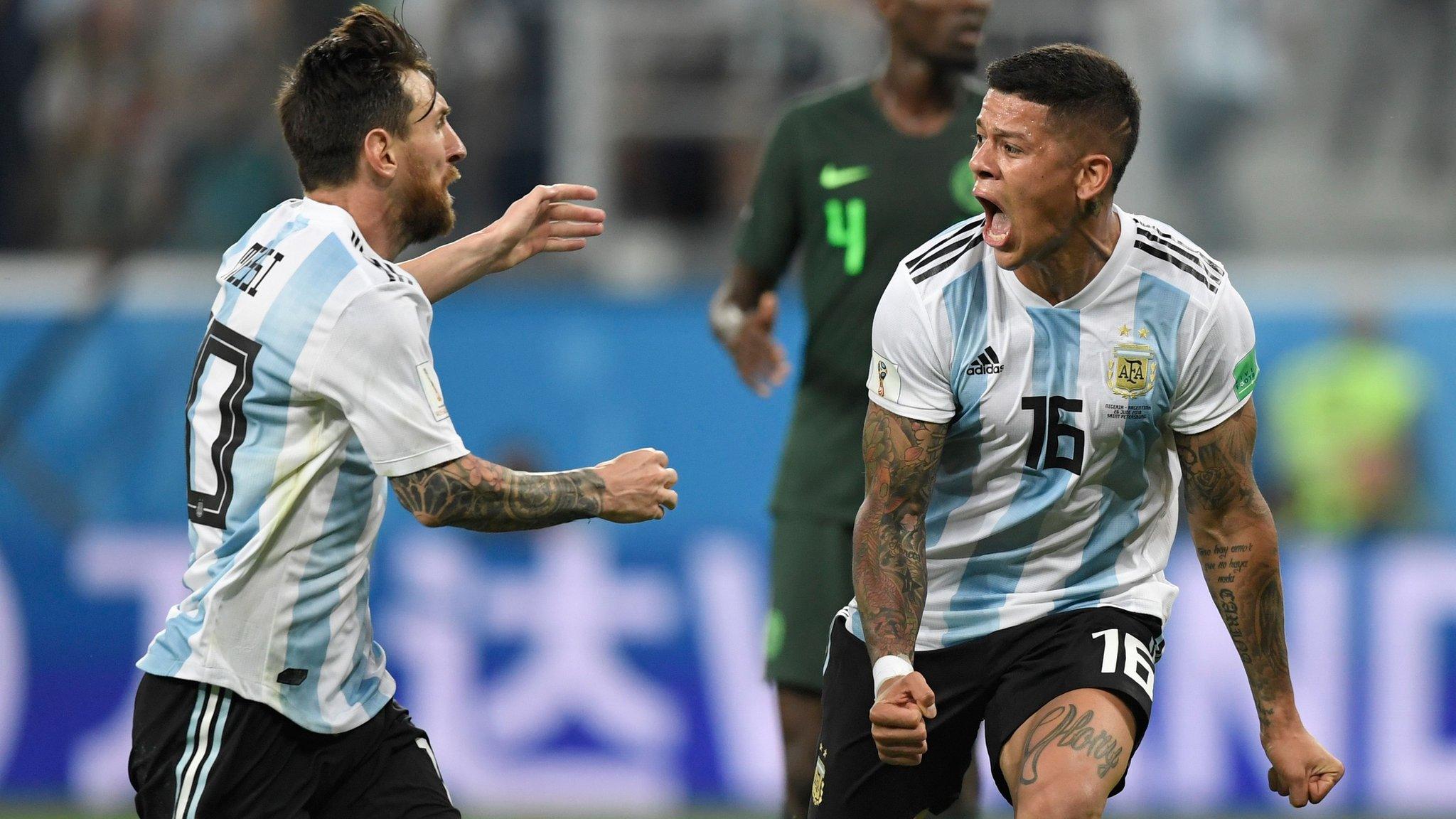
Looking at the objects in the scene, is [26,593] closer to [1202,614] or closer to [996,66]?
[1202,614]

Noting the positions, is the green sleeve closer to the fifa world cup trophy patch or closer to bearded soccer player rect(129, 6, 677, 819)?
bearded soccer player rect(129, 6, 677, 819)

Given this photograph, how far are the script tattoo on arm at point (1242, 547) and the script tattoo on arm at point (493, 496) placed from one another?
4.41 ft

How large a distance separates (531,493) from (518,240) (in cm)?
88

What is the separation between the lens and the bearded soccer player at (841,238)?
5.38 metres

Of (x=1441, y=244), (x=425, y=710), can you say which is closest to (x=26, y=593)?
(x=425, y=710)

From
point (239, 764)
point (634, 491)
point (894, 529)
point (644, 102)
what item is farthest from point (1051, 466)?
point (644, 102)

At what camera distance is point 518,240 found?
4480 mm

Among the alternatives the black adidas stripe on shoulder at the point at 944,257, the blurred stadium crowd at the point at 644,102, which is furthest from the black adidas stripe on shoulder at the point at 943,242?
the blurred stadium crowd at the point at 644,102

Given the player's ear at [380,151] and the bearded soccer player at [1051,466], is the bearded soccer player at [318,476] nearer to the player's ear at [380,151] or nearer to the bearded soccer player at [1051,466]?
the player's ear at [380,151]

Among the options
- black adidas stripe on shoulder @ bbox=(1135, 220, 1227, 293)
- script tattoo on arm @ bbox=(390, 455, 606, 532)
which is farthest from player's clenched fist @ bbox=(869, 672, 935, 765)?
black adidas stripe on shoulder @ bbox=(1135, 220, 1227, 293)

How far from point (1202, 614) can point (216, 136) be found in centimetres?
519

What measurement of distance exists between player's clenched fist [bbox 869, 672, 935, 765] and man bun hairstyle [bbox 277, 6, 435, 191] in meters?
1.59

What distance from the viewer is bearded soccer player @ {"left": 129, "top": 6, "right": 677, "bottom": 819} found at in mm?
3750

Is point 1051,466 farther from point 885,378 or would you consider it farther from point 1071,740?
point 1071,740
